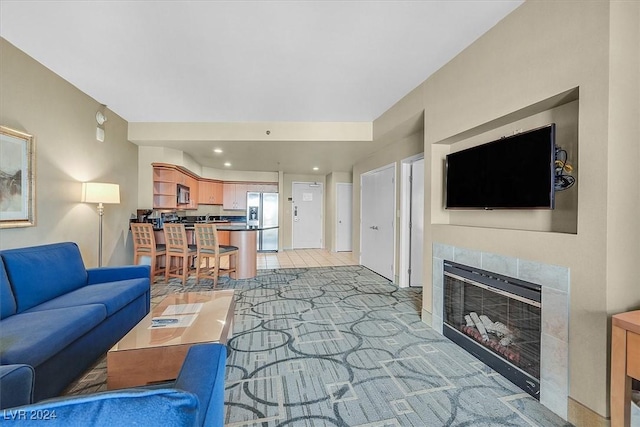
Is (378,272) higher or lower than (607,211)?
lower

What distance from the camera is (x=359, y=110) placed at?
4035 mm

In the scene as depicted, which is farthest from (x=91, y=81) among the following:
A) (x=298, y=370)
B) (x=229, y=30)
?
(x=298, y=370)

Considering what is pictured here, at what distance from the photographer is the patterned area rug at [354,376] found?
1640 mm

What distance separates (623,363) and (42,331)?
120 inches

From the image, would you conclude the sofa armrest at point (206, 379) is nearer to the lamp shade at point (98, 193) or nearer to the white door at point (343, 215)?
the lamp shade at point (98, 193)

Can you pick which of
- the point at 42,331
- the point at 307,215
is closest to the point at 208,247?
the point at 42,331

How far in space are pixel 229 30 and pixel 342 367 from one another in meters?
2.75

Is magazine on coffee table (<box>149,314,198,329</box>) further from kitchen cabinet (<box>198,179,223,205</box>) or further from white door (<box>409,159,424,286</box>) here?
kitchen cabinet (<box>198,179,223,205</box>)

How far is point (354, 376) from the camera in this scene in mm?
2025

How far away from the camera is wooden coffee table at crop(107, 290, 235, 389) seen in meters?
1.54

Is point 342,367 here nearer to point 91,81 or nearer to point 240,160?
point 91,81

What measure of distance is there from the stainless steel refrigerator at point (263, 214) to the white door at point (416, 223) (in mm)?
4628

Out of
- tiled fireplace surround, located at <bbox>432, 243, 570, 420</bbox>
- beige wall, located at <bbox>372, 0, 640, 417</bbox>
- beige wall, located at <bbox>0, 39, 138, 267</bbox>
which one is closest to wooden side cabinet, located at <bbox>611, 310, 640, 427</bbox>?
beige wall, located at <bbox>372, 0, 640, 417</bbox>

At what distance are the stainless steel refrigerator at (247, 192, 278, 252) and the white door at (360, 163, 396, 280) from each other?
306cm
